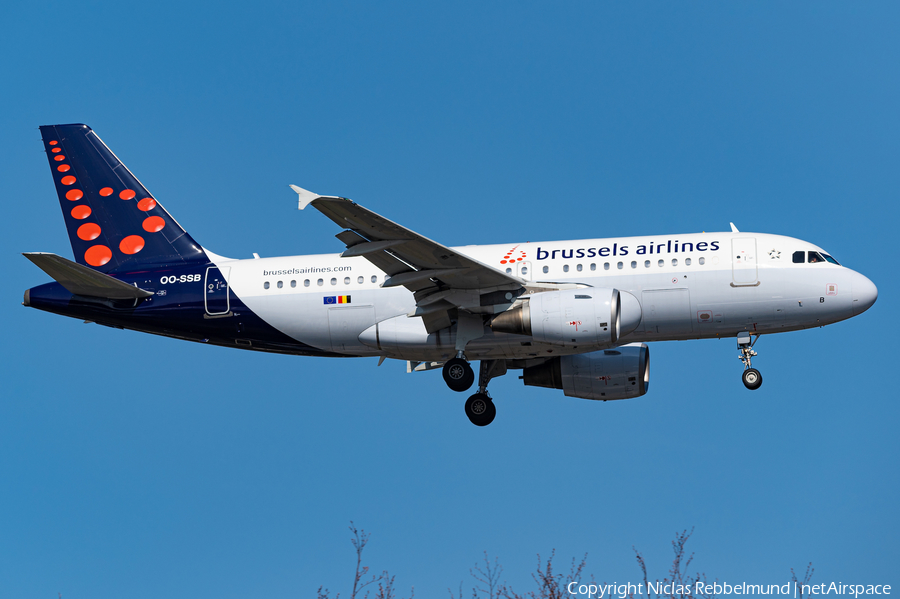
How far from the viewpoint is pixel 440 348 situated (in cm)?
2841

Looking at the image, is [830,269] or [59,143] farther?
[59,143]

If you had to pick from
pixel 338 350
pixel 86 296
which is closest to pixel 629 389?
pixel 338 350

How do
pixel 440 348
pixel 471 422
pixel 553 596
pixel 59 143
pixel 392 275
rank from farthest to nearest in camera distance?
pixel 59 143
pixel 471 422
pixel 440 348
pixel 392 275
pixel 553 596

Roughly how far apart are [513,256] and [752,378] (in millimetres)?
7635

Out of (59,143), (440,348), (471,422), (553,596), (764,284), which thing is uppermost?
(59,143)

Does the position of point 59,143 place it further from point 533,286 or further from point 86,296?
point 533,286

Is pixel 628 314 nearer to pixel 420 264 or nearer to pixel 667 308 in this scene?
pixel 667 308

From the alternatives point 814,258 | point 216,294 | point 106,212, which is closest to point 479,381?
point 216,294

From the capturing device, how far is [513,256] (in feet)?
95.1

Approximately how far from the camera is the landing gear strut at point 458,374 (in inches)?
1120

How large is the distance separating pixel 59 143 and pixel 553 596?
82.1 feet

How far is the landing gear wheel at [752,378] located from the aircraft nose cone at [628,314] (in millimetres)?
3975

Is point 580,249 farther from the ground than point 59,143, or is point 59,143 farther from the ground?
point 59,143

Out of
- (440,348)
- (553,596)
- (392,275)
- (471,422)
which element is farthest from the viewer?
(471,422)
